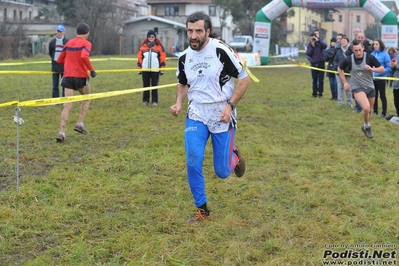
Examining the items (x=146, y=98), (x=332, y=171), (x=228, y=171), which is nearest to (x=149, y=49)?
(x=146, y=98)

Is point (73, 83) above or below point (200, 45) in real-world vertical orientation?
below

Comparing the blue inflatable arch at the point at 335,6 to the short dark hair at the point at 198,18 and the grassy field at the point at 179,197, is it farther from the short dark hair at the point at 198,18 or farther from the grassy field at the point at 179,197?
the short dark hair at the point at 198,18

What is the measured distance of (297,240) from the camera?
15.9 ft

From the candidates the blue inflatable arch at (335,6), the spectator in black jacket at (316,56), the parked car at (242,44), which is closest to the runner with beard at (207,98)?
the spectator in black jacket at (316,56)

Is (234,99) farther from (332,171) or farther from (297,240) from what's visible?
A: (332,171)

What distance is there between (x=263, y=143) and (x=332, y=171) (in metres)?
1.86

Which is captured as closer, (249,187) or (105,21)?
(249,187)

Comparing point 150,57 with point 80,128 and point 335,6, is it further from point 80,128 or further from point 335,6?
point 335,6

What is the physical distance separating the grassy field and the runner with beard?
21.8 inches

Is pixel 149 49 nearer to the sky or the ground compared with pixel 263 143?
nearer to the sky

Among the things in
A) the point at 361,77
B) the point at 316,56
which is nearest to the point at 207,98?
the point at 361,77

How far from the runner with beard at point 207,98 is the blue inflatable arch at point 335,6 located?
19.5m

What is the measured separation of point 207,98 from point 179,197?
1.35 metres

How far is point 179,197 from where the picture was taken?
20.0 feet
